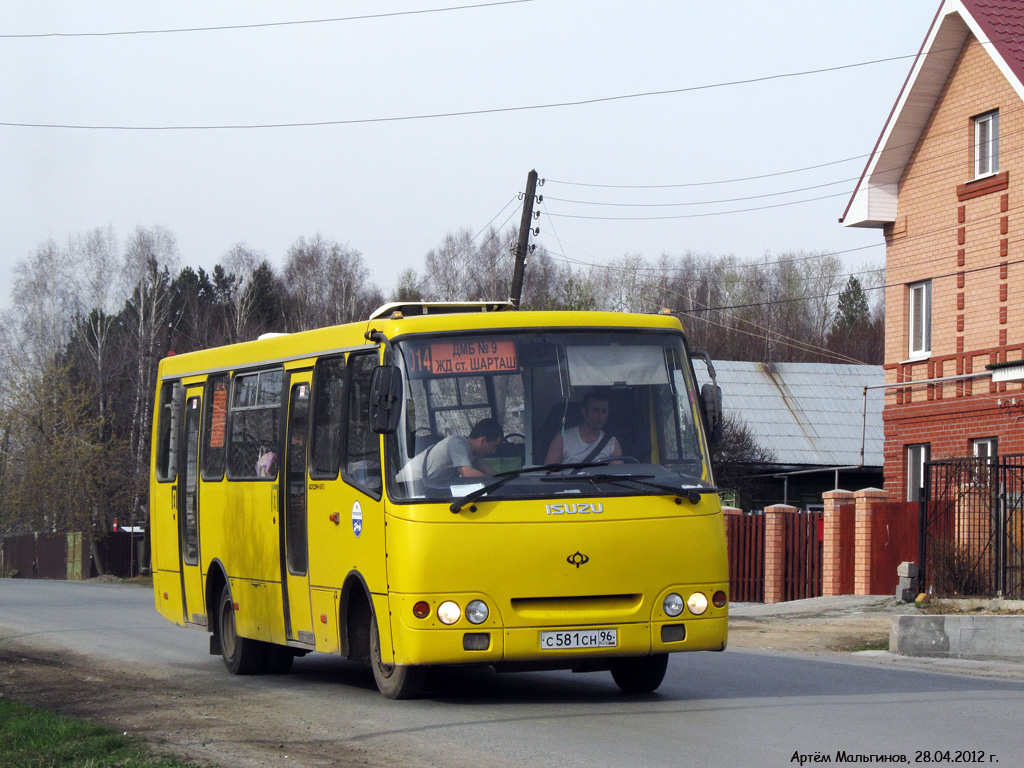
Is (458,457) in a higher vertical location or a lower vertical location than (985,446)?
higher

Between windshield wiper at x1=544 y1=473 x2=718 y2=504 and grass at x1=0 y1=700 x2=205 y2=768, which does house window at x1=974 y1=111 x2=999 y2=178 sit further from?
grass at x1=0 y1=700 x2=205 y2=768

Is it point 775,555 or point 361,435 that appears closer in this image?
point 361,435

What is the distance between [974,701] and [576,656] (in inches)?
118

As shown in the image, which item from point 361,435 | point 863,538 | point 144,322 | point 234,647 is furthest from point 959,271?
point 144,322

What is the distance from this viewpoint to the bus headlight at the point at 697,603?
9734mm

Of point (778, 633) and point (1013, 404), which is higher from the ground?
point (1013, 404)

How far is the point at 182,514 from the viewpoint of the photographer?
14.2 metres

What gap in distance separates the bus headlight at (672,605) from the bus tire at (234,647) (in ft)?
15.1

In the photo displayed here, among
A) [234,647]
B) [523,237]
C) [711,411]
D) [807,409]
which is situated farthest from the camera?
[807,409]

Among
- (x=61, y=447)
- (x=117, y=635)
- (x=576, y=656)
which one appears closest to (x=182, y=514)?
(x=117, y=635)

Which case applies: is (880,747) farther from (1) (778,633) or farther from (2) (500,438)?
(1) (778,633)

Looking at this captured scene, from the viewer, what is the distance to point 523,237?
29594 mm

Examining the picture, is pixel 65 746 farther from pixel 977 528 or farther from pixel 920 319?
pixel 920 319

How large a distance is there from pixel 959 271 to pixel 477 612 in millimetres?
19535
